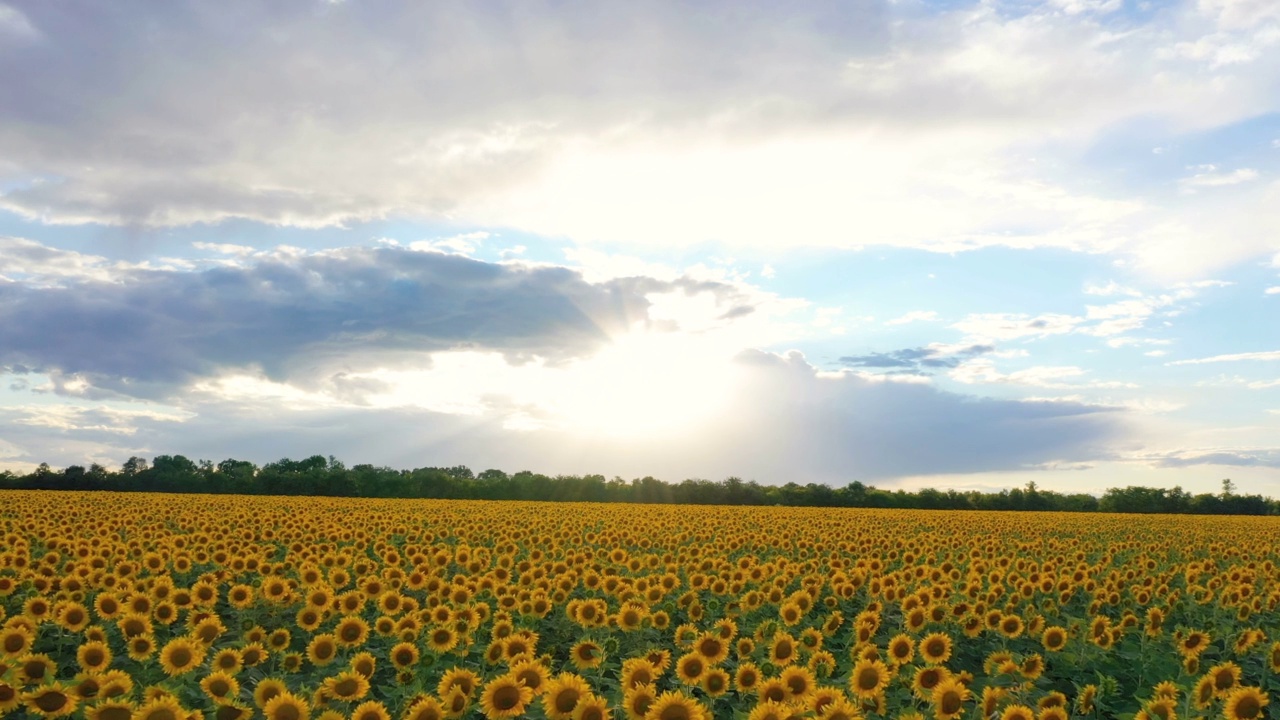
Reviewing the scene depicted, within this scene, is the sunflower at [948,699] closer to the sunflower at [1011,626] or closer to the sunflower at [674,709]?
the sunflower at [674,709]

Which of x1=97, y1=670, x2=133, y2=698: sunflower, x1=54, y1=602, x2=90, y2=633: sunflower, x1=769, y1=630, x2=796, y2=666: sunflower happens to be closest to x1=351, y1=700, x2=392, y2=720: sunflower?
x1=97, y1=670, x2=133, y2=698: sunflower

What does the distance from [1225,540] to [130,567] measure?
3538 centimetres

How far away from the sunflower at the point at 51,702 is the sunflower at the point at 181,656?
137cm

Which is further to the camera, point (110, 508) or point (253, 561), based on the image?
point (110, 508)

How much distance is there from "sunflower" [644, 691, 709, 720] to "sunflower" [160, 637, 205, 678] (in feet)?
18.5

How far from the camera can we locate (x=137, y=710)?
794cm

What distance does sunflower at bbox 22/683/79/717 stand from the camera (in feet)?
27.9

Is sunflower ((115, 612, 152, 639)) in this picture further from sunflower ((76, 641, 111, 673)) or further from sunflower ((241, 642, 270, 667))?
sunflower ((241, 642, 270, 667))

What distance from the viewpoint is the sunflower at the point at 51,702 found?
335 inches

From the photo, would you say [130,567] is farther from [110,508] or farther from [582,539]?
[110,508]

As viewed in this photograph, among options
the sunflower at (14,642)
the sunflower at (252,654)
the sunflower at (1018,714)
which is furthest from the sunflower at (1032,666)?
the sunflower at (14,642)

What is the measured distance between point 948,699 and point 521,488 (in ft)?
225

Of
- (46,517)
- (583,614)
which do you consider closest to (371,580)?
(583,614)

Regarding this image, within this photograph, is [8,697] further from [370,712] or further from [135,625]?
[370,712]
